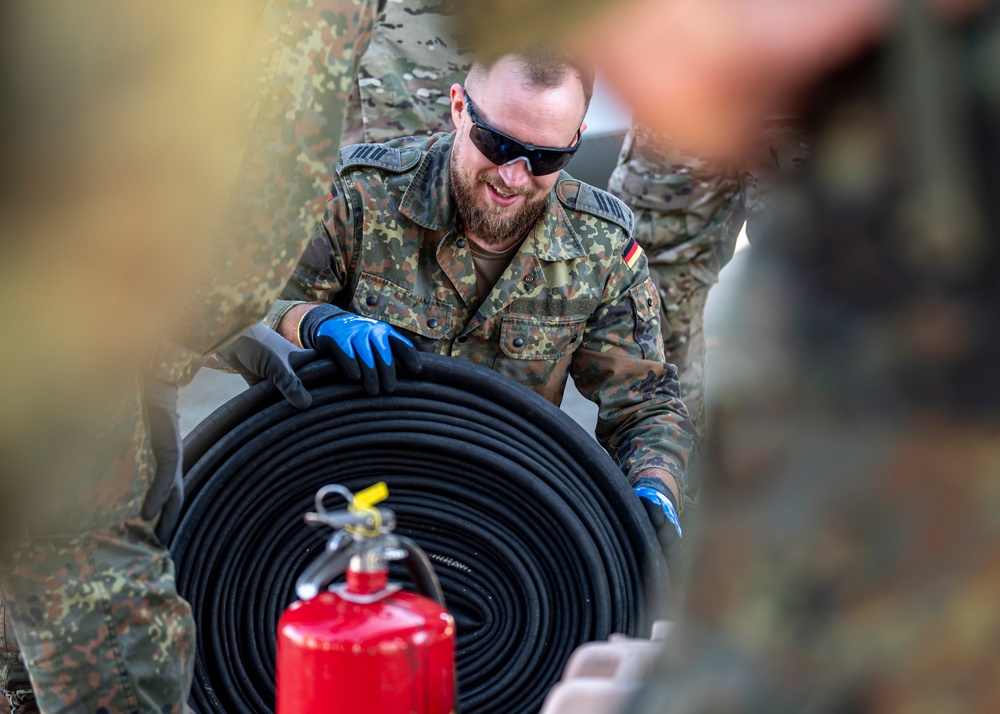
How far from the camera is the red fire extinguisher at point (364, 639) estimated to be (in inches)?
42.2

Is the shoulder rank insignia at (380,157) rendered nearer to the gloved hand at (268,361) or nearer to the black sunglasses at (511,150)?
the black sunglasses at (511,150)

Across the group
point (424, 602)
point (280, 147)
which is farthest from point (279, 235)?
point (424, 602)

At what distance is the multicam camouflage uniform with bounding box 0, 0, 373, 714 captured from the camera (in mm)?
1242

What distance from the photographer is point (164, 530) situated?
143 cm

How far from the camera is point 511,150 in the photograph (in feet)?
7.66

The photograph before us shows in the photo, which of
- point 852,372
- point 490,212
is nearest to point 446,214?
point 490,212

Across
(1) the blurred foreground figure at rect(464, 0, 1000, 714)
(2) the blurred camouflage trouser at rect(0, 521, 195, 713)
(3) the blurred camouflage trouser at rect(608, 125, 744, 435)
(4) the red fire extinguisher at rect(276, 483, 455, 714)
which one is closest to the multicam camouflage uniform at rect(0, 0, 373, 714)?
(2) the blurred camouflage trouser at rect(0, 521, 195, 713)

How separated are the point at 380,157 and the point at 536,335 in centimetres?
58

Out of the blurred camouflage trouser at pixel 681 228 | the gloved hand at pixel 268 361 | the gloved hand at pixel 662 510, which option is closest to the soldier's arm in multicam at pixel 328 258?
the gloved hand at pixel 268 361

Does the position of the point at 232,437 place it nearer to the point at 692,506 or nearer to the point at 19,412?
the point at 19,412

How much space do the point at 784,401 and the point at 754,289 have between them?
0.09 m

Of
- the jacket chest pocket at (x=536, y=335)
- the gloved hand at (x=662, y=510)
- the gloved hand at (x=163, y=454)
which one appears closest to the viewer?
the gloved hand at (x=163, y=454)

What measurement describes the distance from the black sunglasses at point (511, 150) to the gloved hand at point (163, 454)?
3.67 ft

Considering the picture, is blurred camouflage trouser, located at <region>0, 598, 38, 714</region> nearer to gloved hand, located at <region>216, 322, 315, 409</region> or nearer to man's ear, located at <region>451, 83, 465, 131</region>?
gloved hand, located at <region>216, 322, 315, 409</region>
